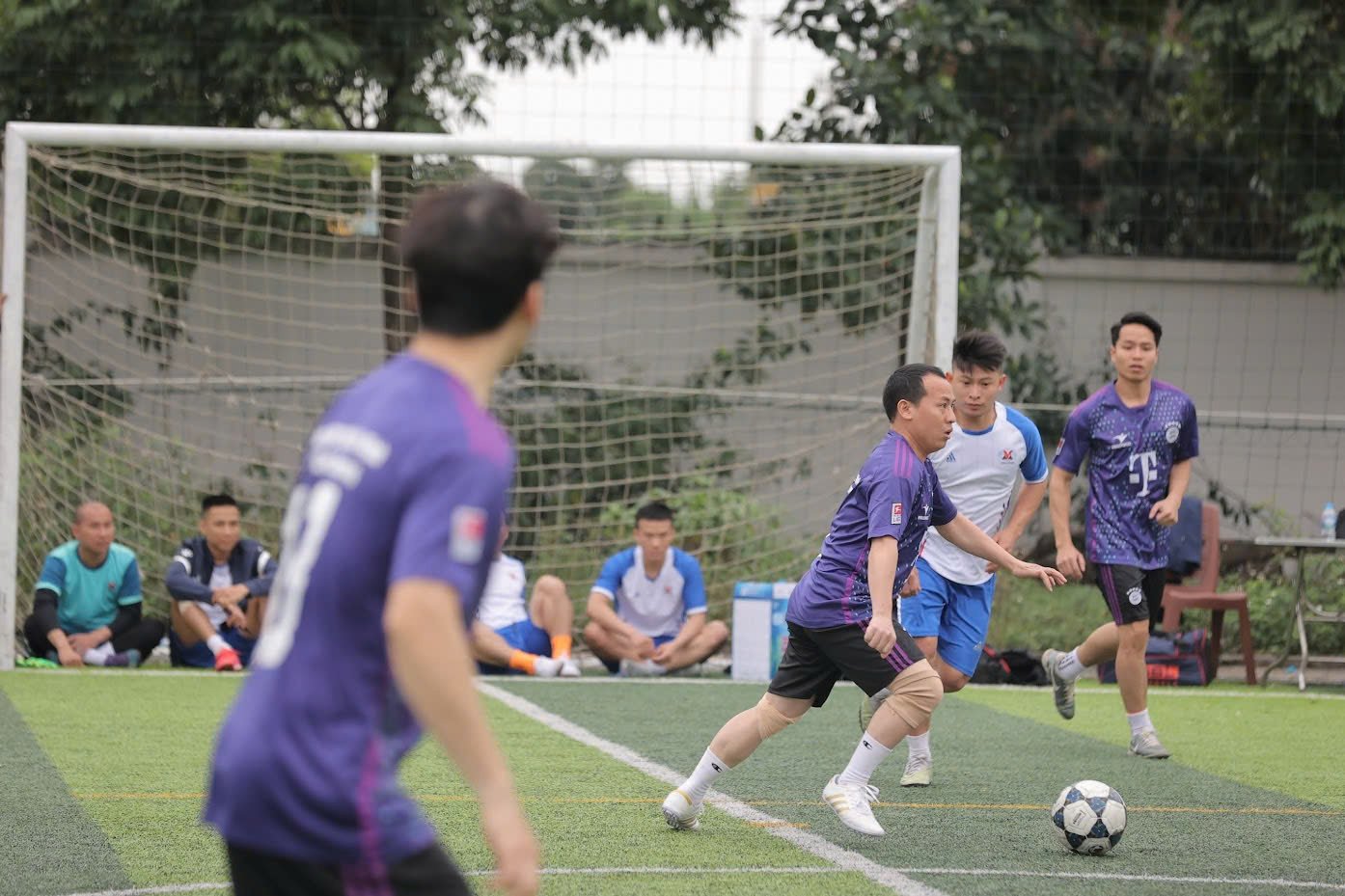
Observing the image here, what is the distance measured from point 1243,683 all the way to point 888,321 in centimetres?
358

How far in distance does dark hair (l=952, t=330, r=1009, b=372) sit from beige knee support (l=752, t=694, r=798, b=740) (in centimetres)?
223

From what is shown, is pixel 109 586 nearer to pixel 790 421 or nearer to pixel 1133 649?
pixel 790 421

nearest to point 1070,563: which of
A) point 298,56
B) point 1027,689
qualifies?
point 1027,689

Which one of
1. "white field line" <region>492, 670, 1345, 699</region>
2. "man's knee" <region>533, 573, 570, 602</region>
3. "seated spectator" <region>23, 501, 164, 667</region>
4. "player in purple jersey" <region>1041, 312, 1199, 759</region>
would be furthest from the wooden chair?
"seated spectator" <region>23, 501, 164, 667</region>

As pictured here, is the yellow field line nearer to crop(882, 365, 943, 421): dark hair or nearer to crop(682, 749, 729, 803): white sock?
crop(682, 749, 729, 803): white sock

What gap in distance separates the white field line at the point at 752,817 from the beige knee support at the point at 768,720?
35 centimetres

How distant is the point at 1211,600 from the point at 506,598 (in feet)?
15.4

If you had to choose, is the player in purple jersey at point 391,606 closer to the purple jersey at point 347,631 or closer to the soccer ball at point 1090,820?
the purple jersey at point 347,631

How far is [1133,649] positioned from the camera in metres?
7.95

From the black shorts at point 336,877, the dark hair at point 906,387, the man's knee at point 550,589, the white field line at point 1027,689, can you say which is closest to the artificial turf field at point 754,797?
the white field line at point 1027,689

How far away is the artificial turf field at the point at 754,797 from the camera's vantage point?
5.07m

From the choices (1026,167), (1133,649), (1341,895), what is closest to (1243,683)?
(1133,649)

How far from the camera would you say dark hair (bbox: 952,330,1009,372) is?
288 inches

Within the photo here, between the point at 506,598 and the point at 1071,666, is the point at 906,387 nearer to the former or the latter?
the point at 1071,666
